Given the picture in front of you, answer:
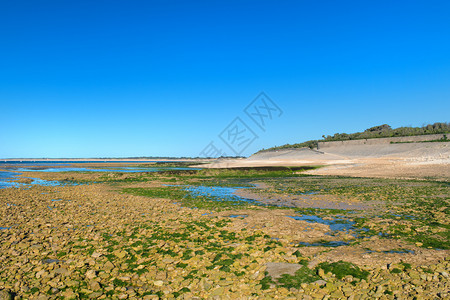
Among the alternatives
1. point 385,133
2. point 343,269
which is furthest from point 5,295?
point 385,133

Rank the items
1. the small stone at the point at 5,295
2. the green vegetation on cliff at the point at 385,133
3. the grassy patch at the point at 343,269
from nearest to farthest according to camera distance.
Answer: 1. the small stone at the point at 5,295
2. the grassy patch at the point at 343,269
3. the green vegetation on cliff at the point at 385,133

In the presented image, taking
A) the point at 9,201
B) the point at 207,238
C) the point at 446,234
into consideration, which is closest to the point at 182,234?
the point at 207,238

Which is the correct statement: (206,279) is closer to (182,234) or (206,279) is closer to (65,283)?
(65,283)

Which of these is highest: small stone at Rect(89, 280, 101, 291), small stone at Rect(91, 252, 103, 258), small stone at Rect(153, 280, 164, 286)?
small stone at Rect(91, 252, 103, 258)

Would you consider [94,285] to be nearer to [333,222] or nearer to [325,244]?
[325,244]

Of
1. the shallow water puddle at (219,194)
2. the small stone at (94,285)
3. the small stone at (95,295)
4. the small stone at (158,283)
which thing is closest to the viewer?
the small stone at (95,295)

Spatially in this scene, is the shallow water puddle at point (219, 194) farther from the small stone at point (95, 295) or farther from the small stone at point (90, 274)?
the small stone at point (95, 295)

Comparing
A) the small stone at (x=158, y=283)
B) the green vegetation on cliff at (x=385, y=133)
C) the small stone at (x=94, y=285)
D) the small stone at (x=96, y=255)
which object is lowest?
the small stone at (x=94, y=285)

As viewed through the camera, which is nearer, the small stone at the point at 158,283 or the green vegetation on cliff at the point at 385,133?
the small stone at the point at 158,283

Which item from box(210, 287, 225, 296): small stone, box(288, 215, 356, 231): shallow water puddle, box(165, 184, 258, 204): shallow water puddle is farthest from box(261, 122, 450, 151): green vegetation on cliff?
box(210, 287, 225, 296): small stone

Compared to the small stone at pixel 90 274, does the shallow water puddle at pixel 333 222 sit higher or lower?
higher

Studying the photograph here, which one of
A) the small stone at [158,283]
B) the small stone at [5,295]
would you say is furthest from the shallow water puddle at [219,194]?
the small stone at [5,295]

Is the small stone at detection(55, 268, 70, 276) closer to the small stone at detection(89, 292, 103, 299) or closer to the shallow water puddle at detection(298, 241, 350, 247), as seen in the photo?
the small stone at detection(89, 292, 103, 299)

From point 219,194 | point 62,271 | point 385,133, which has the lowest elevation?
point 219,194
